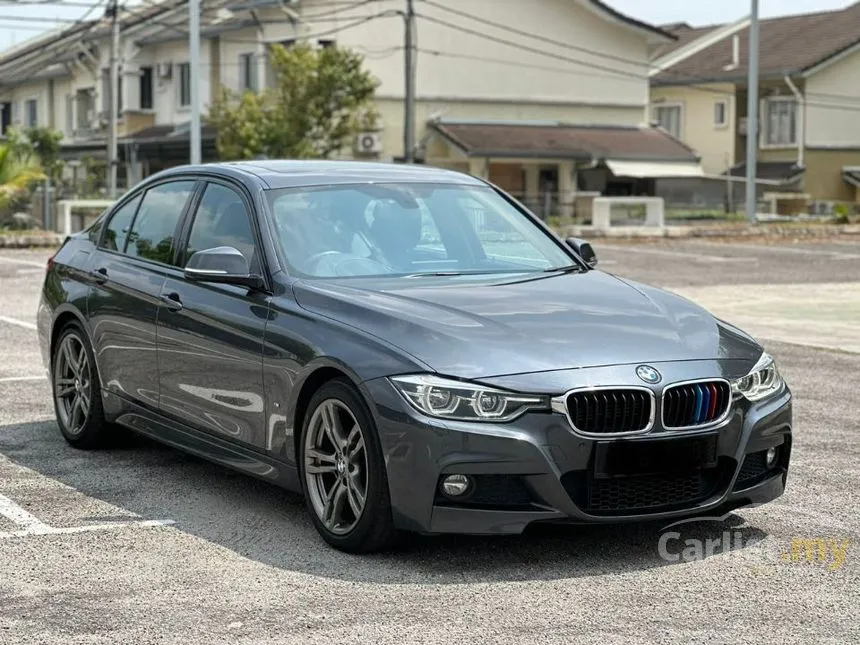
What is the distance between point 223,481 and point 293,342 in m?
1.53

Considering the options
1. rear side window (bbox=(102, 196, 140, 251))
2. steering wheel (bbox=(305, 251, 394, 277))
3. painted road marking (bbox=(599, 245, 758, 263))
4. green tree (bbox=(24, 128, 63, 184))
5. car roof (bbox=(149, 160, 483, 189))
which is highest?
green tree (bbox=(24, 128, 63, 184))

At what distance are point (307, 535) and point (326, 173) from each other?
1942 mm

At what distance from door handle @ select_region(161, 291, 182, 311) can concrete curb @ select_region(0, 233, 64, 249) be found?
22.1 meters

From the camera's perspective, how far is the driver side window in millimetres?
7419

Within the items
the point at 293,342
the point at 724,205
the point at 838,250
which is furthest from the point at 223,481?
the point at 724,205

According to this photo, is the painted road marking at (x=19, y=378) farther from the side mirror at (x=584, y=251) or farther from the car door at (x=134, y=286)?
the side mirror at (x=584, y=251)

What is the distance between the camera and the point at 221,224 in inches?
303

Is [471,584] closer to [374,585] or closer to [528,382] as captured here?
[374,585]

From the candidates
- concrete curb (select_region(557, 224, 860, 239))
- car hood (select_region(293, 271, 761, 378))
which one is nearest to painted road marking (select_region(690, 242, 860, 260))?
concrete curb (select_region(557, 224, 860, 239))

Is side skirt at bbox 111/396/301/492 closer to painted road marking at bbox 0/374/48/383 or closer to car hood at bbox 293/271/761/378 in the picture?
car hood at bbox 293/271/761/378

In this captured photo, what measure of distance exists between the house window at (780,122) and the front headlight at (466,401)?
52.8m

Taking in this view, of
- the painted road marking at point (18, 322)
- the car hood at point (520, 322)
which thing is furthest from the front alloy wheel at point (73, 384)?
the painted road marking at point (18, 322)

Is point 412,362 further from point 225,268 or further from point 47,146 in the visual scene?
point 47,146

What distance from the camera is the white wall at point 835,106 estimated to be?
56562mm
